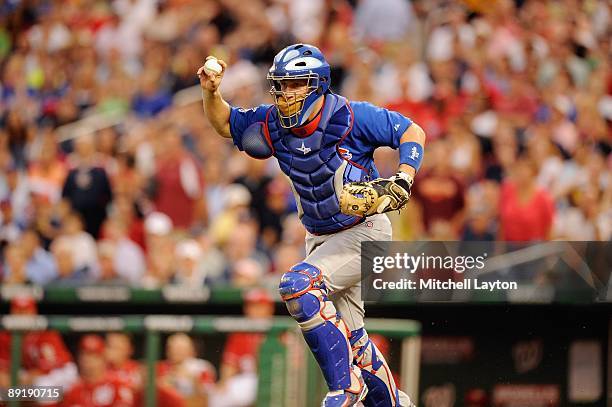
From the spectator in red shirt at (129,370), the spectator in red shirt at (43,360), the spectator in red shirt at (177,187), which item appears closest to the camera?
the spectator in red shirt at (129,370)

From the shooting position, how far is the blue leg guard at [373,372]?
300 inches

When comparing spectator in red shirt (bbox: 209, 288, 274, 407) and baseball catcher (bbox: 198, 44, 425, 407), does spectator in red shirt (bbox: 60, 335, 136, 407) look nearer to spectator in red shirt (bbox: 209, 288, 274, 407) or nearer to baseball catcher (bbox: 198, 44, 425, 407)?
spectator in red shirt (bbox: 209, 288, 274, 407)

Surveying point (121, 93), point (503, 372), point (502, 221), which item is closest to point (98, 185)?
point (121, 93)

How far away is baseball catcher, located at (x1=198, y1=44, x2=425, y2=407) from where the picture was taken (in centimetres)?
724

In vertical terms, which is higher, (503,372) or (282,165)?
(282,165)

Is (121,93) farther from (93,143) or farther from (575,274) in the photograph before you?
(575,274)

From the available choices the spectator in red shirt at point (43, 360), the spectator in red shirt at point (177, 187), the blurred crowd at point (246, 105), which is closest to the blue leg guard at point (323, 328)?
the spectator in red shirt at point (43, 360)

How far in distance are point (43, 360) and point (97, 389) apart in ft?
1.86

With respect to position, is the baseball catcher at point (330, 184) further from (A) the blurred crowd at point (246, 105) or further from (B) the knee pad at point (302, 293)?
(A) the blurred crowd at point (246, 105)

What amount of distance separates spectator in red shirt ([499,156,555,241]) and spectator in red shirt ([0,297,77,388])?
439cm

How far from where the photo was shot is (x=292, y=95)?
734cm

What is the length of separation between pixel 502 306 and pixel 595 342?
0.67 metres

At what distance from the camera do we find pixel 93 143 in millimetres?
14719

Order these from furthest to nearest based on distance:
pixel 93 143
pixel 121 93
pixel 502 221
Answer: pixel 121 93, pixel 93 143, pixel 502 221
